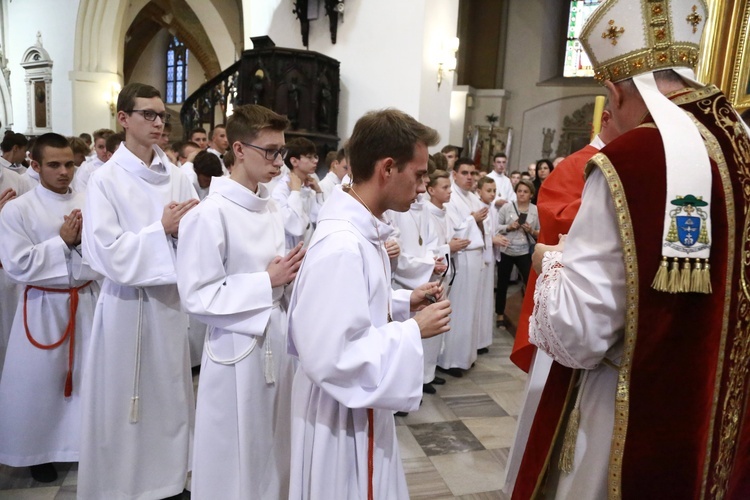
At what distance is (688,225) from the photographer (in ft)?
4.31

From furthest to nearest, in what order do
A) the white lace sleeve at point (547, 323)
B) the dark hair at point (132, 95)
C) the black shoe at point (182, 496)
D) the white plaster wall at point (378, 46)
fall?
the white plaster wall at point (378, 46) < the black shoe at point (182, 496) < the dark hair at point (132, 95) < the white lace sleeve at point (547, 323)

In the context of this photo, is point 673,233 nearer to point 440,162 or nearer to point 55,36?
point 440,162

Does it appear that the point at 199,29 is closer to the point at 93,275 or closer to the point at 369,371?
the point at 93,275

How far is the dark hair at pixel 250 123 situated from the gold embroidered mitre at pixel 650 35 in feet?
4.54

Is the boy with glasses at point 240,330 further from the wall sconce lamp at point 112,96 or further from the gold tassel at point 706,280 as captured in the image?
the wall sconce lamp at point 112,96

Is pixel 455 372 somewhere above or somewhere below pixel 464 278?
below

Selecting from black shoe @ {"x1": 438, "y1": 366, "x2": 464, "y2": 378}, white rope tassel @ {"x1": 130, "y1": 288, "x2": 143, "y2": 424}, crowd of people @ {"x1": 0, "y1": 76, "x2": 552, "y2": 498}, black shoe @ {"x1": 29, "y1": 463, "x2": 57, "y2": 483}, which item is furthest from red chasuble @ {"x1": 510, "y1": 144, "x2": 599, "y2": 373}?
black shoe @ {"x1": 29, "y1": 463, "x2": 57, "y2": 483}

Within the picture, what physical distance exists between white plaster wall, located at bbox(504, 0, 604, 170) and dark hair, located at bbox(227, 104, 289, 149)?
13.9m

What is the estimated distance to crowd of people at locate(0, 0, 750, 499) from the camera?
1383 mm

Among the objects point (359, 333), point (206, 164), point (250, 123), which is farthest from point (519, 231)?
point (359, 333)

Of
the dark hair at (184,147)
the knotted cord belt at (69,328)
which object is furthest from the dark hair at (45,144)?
the dark hair at (184,147)

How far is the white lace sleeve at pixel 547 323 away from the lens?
57.7 inches

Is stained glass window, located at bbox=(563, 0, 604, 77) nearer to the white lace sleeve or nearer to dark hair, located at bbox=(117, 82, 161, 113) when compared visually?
dark hair, located at bbox=(117, 82, 161, 113)

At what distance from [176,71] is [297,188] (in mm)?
20616
